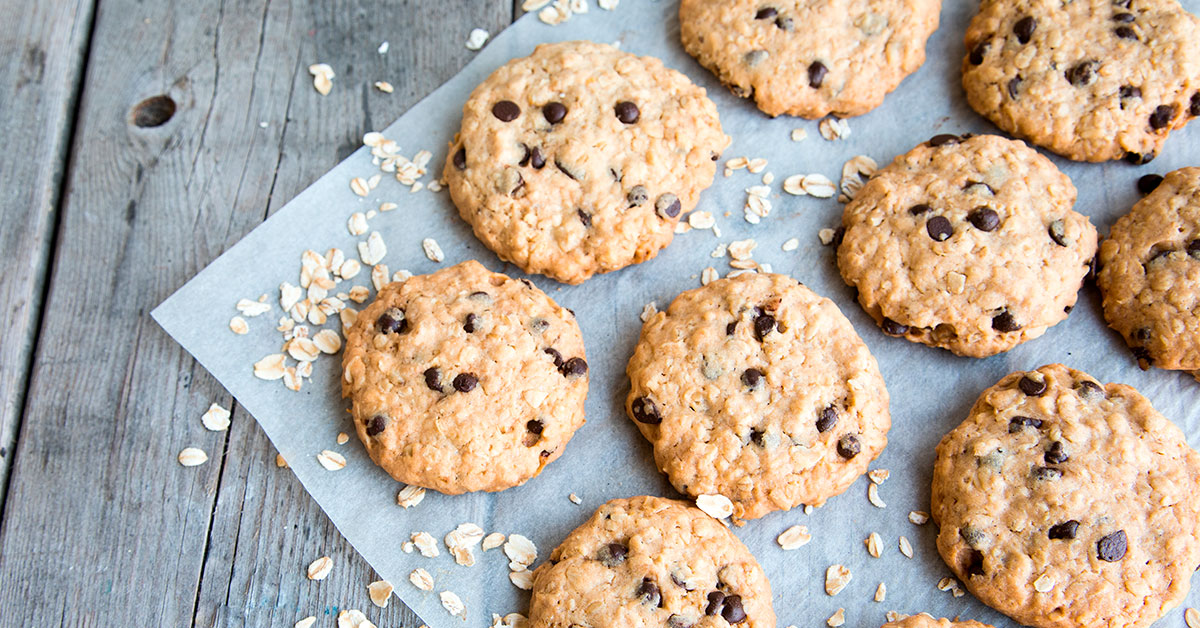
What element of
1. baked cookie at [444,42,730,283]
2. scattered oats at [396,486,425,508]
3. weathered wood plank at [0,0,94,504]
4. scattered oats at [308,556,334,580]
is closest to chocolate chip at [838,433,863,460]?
baked cookie at [444,42,730,283]

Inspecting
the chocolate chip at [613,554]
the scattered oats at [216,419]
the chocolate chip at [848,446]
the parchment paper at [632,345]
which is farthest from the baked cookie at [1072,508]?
the scattered oats at [216,419]

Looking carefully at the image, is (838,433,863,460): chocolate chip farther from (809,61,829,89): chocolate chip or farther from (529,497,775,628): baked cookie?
(809,61,829,89): chocolate chip

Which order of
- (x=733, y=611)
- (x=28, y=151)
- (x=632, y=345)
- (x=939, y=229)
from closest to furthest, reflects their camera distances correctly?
(x=733, y=611) → (x=939, y=229) → (x=632, y=345) → (x=28, y=151)

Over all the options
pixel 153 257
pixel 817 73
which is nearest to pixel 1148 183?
pixel 817 73

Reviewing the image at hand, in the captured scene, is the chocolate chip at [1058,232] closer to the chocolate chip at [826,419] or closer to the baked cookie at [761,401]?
the baked cookie at [761,401]

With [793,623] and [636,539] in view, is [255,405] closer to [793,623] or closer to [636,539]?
[636,539]

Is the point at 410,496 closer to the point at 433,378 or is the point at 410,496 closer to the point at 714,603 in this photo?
the point at 433,378
